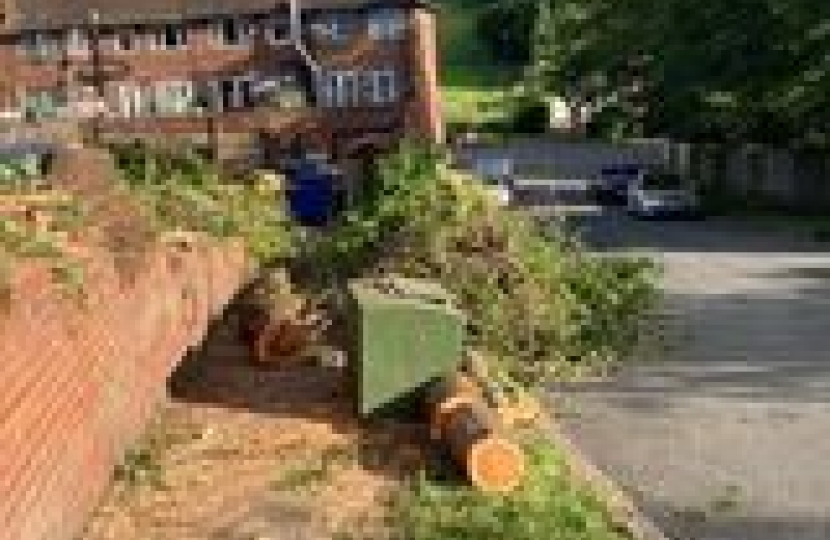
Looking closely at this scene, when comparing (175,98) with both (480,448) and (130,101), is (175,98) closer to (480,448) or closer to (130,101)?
(130,101)

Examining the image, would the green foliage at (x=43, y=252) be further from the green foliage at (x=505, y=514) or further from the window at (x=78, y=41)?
the window at (x=78, y=41)

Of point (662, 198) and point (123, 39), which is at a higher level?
point (123, 39)

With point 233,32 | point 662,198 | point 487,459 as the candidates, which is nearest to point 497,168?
point 233,32

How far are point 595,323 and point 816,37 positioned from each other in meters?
23.7

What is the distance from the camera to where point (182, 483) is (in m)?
13.0

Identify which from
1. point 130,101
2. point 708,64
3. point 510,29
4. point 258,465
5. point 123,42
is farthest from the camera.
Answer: point 510,29

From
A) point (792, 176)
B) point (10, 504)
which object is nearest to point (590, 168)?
point (792, 176)

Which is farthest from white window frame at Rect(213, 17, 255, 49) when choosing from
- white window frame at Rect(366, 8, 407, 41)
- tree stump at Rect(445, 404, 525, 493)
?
tree stump at Rect(445, 404, 525, 493)

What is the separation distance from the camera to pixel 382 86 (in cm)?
6041

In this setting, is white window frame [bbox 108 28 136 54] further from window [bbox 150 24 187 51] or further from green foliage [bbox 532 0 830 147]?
green foliage [bbox 532 0 830 147]

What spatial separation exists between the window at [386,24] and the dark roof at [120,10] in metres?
1.01

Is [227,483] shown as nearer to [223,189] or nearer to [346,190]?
[223,189]

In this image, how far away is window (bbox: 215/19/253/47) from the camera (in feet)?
202

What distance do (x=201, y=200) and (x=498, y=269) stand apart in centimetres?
609
